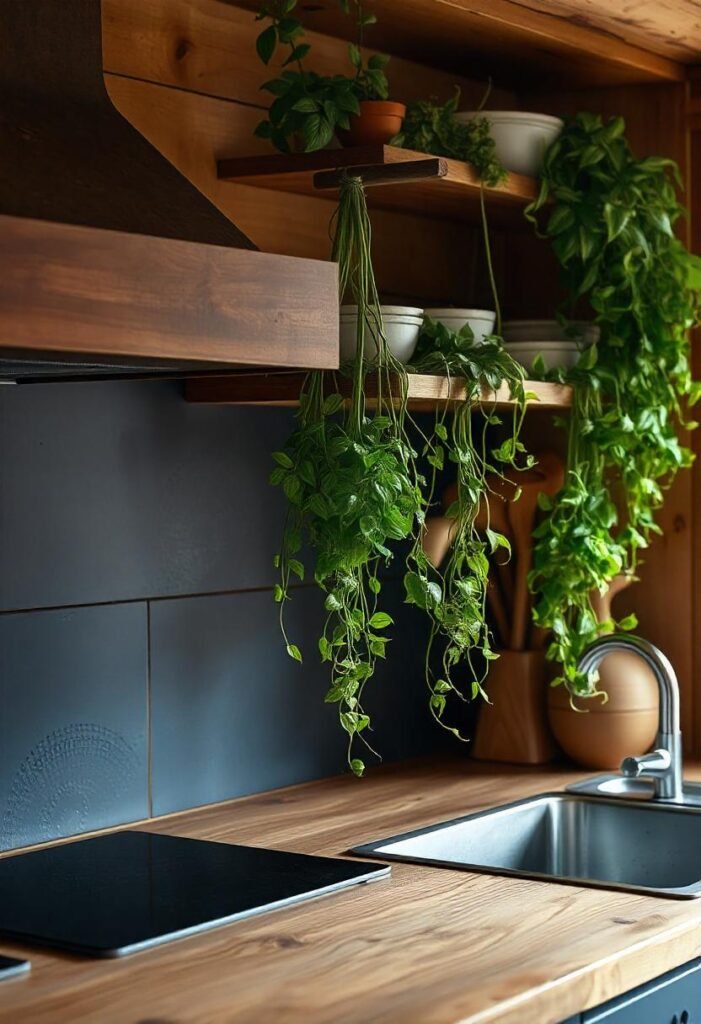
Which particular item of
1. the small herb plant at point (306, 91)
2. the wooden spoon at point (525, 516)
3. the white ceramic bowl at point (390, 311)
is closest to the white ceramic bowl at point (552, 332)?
the wooden spoon at point (525, 516)

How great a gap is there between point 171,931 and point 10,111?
33.7 inches

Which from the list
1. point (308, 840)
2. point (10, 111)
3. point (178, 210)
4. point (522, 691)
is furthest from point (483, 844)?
point (10, 111)

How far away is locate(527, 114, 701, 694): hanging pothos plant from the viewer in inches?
101

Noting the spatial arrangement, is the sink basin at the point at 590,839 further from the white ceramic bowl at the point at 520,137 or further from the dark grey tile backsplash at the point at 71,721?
the white ceramic bowl at the point at 520,137

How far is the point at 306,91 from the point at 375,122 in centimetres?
11

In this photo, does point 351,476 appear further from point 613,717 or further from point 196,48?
point 613,717

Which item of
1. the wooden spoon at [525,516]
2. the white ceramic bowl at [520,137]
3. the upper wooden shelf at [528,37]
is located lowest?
the wooden spoon at [525,516]

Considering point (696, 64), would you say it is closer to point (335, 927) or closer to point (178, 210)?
point (178, 210)

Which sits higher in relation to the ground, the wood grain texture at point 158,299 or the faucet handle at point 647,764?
the wood grain texture at point 158,299

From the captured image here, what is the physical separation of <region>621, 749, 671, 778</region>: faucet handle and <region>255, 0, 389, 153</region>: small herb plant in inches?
39.6

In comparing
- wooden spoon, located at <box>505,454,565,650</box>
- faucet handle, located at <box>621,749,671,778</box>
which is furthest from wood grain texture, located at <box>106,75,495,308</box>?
faucet handle, located at <box>621,749,671,778</box>

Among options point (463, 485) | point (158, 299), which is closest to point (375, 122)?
point (463, 485)

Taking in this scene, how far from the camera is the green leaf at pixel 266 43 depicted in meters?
2.21

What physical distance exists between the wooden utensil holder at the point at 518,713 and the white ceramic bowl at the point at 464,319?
0.59m
